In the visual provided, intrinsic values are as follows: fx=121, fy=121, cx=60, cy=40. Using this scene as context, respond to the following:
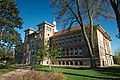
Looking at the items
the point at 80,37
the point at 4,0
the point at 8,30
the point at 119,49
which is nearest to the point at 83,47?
the point at 80,37

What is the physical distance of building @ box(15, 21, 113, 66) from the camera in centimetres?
3300

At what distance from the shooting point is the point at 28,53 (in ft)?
167

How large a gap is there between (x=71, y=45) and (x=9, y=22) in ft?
67.7

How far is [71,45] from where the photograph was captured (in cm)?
3800

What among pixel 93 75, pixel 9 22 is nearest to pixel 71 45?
pixel 9 22

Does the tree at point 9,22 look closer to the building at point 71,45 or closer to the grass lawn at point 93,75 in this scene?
the building at point 71,45

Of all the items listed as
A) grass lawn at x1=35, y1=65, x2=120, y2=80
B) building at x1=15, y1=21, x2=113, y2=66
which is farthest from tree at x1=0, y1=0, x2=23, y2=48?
grass lawn at x1=35, y1=65, x2=120, y2=80

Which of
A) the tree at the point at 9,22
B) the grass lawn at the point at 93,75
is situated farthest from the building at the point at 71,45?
the grass lawn at the point at 93,75

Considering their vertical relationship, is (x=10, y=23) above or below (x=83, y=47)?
above

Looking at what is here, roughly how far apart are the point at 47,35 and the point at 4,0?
80.3 ft

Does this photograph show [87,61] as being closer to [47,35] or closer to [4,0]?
[47,35]

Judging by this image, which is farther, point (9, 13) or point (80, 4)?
point (9, 13)

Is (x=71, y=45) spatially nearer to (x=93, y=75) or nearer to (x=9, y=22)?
(x=9, y=22)

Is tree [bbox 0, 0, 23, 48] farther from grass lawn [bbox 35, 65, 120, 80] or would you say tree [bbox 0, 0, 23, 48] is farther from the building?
grass lawn [bbox 35, 65, 120, 80]
